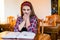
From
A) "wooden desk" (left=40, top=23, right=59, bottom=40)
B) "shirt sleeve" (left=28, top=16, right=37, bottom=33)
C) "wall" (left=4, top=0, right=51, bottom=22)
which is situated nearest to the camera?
"shirt sleeve" (left=28, top=16, right=37, bottom=33)

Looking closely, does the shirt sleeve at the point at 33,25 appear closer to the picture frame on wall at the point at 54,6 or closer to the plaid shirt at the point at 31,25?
the plaid shirt at the point at 31,25

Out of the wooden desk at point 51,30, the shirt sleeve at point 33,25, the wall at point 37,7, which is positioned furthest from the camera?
the wall at point 37,7

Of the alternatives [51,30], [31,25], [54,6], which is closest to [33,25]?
[31,25]

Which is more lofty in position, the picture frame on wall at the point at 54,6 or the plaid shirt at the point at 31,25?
the picture frame on wall at the point at 54,6

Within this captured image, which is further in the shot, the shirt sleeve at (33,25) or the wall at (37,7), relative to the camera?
the wall at (37,7)

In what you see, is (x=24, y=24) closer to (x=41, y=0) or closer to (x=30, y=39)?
(x=30, y=39)

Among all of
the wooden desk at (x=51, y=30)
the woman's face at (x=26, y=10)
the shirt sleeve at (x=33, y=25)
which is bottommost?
the wooden desk at (x=51, y=30)

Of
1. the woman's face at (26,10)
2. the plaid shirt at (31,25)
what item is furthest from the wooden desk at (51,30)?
the woman's face at (26,10)

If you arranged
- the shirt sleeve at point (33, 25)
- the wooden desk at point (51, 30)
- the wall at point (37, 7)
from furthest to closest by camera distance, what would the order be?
the wall at point (37, 7) < the wooden desk at point (51, 30) < the shirt sleeve at point (33, 25)

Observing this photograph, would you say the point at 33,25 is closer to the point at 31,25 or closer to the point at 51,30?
the point at 31,25

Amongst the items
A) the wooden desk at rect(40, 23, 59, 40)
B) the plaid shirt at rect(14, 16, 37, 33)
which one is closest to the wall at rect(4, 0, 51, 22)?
the wooden desk at rect(40, 23, 59, 40)

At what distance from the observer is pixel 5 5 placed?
575 cm

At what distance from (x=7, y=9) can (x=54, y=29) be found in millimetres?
2669

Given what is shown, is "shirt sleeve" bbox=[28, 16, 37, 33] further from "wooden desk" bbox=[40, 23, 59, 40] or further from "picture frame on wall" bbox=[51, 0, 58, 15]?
"picture frame on wall" bbox=[51, 0, 58, 15]
